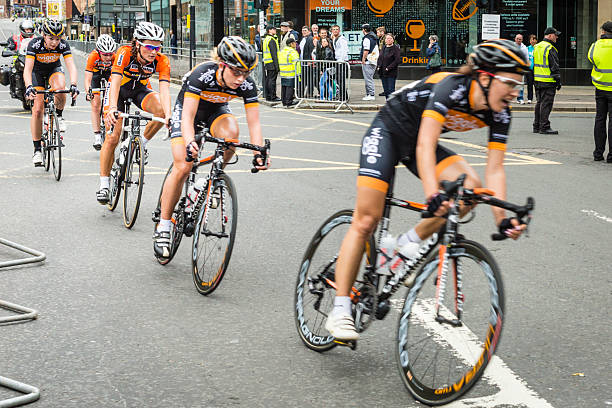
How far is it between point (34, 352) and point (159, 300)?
4.00 feet

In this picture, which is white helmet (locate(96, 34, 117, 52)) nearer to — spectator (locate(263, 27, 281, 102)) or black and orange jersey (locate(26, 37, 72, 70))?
black and orange jersey (locate(26, 37, 72, 70))

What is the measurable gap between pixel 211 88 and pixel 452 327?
9.89ft

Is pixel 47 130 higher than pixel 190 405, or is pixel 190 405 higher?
pixel 47 130

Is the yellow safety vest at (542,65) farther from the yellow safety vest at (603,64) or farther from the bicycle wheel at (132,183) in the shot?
the bicycle wheel at (132,183)

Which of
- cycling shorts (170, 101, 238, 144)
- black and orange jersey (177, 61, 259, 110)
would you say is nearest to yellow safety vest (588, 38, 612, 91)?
cycling shorts (170, 101, 238, 144)

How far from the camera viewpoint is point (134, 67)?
8.77 metres

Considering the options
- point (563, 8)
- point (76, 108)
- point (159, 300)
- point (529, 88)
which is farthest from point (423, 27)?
point (159, 300)

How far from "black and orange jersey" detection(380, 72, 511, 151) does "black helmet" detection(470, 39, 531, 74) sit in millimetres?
146

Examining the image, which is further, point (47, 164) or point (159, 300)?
point (47, 164)

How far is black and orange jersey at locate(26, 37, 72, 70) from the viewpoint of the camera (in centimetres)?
1120

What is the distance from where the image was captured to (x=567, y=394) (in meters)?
4.14

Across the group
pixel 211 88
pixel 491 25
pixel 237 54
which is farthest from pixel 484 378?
pixel 491 25

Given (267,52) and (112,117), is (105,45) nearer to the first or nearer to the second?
(112,117)

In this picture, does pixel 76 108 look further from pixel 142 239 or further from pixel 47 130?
pixel 142 239
